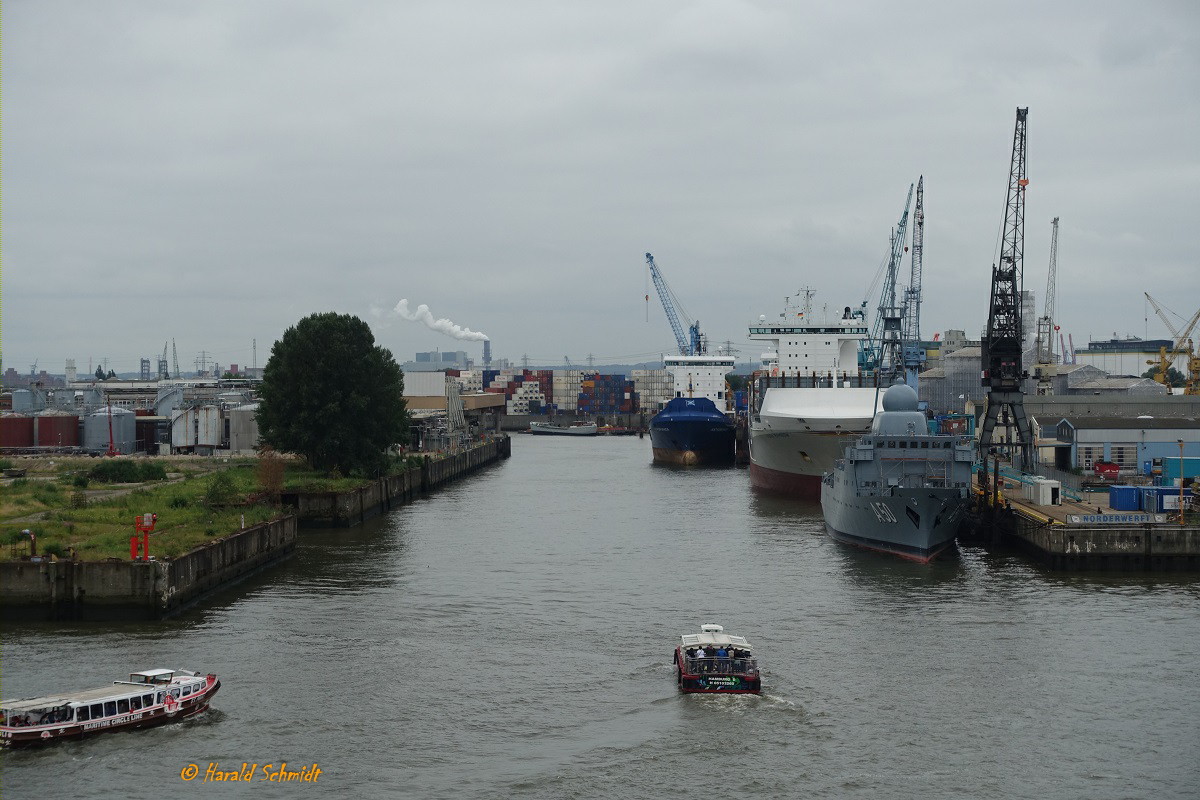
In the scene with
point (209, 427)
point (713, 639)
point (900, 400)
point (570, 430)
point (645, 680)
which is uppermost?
point (900, 400)

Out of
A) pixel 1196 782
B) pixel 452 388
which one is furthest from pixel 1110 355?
pixel 1196 782

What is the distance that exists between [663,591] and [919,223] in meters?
90.5

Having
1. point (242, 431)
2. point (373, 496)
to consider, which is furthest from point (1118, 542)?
point (242, 431)

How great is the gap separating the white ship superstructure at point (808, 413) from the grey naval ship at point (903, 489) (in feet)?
26.6

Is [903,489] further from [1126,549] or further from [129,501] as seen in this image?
[129,501]

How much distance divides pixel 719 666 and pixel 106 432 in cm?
7044

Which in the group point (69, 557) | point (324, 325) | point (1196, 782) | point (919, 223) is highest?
point (919, 223)

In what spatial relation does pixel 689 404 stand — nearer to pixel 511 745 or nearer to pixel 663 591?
pixel 663 591

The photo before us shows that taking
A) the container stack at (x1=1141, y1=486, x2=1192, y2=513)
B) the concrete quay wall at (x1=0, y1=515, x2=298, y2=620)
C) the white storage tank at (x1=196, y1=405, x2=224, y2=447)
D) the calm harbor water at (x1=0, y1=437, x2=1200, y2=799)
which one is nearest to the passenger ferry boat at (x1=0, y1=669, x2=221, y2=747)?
the calm harbor water at (x1=0, y1=437, x2=1200, y2=799)

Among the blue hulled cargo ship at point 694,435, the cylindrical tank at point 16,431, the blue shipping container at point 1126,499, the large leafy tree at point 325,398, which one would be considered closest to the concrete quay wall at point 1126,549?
the blue shipping container at point 1126,499

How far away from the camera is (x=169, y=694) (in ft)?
83.8

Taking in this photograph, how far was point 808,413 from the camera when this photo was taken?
7331 centimetres

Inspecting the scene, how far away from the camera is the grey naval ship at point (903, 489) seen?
4528 centimetres

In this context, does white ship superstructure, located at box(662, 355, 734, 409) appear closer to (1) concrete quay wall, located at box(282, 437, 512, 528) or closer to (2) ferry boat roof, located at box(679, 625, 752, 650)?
(1) concrete quay wall, located at box(282, 437, 512, 528)
